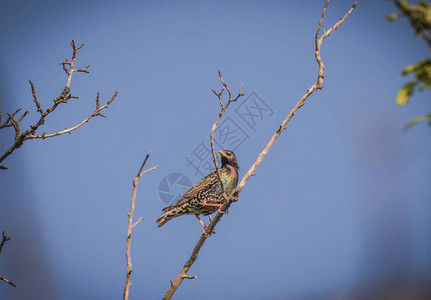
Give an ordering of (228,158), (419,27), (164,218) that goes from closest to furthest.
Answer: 1. (419,27)
2. (164,218)
3. (228,158)

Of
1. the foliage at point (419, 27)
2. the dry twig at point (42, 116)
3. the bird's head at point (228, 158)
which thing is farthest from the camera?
the bird's head at point (228, 158)

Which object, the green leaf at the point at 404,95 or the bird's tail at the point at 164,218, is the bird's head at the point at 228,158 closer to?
the bird's tail at the point at 164,218

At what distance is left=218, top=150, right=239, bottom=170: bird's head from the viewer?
1010 cm

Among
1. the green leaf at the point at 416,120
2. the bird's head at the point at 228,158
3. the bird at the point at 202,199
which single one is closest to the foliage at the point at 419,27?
the green leaf at the point at 416,120

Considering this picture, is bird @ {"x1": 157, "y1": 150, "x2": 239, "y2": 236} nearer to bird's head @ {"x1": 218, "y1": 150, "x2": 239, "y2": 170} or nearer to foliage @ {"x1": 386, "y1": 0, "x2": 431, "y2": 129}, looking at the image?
bird's head @ {"x1": 218, "y1": 150, "x2": 239, "y2": 170}

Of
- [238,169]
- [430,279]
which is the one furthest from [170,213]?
[430,279]

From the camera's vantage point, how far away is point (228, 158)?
10.1m

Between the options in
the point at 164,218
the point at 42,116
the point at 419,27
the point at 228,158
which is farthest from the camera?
the point at 228,158

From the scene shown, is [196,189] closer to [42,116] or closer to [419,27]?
[42,116]

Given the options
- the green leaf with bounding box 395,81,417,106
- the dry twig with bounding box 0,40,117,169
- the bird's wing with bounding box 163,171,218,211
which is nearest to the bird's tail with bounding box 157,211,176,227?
the bird's wing with bounding box 163,171,218,211

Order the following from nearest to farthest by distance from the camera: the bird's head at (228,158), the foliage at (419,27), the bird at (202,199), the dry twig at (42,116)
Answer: the foliage at (419,27) < the dry twig at (42,116) < the bird at (202,199) < the bird's head at (228,158)

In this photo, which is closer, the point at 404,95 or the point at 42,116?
the point at 404,95

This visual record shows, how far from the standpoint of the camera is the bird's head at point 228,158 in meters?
10.1

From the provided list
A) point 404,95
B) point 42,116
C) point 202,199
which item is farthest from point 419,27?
point 202,199
